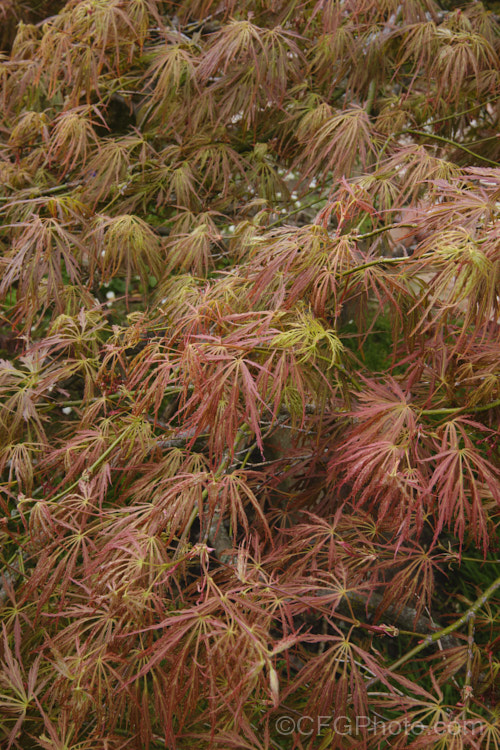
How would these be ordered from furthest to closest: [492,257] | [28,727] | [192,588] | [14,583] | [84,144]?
[84,144] < [14,583] < [28,727] < [192,588] < [492,257]

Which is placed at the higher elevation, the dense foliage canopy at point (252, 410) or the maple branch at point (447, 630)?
the dense foliage canopy at point (252, 410)

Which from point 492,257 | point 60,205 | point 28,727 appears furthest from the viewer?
point 60,205

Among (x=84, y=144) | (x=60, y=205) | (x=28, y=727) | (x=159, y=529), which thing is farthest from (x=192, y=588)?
(x=84, y=144)

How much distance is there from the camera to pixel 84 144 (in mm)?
1873

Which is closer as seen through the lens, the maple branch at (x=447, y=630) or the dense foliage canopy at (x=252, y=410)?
the dense foliage canopy at (x=252, y=410)

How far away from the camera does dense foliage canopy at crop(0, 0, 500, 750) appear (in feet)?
3.55

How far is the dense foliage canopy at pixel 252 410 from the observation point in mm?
1083

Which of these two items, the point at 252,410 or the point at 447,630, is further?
the point at 447,630

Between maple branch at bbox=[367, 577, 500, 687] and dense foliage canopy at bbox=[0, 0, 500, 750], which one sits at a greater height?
dense foliage canopy at bbox=[0, 0, 500, 750]

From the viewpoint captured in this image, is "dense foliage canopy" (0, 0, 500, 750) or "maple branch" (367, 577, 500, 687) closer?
"dense foliage canopy" (0, 0, 500, 750)

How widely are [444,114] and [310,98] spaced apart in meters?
0.46

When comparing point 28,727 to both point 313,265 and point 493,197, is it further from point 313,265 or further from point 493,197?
point 493,197

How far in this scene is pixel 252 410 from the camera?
1.03m

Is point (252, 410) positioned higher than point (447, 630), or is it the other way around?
point (252, 410)
